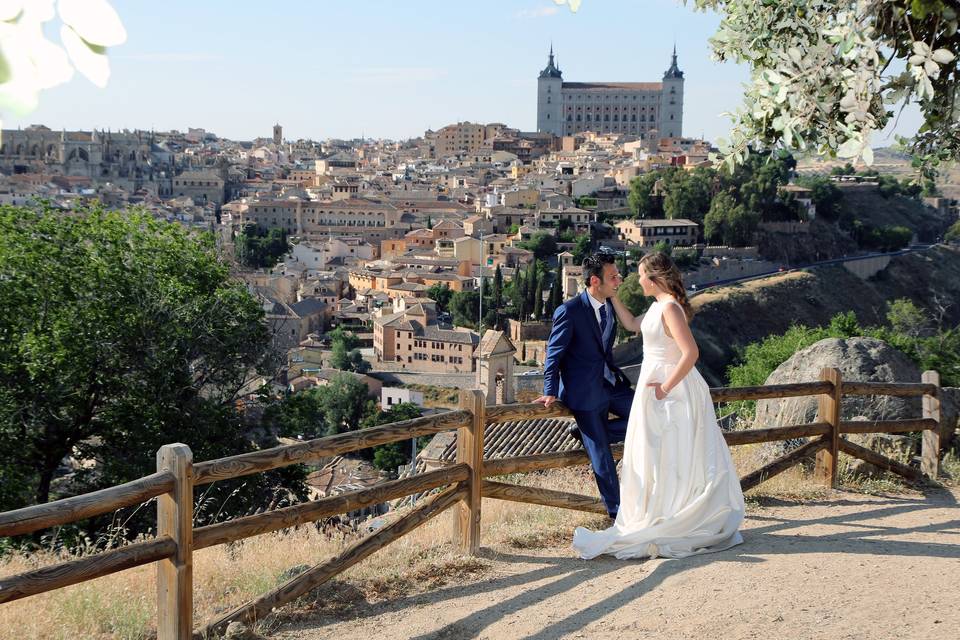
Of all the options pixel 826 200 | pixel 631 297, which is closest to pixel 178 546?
pixel 631 297

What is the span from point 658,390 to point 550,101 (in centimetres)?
13851

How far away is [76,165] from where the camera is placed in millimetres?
110125

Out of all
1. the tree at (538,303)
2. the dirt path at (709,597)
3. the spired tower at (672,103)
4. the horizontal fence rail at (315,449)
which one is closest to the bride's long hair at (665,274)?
the horizontal fence rail at (315,449)

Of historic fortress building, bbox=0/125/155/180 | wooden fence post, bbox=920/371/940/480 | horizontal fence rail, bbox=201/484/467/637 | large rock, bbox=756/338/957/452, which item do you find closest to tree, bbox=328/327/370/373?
large rock, bbox=756/338/957/452

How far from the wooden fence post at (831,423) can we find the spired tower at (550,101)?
135 m

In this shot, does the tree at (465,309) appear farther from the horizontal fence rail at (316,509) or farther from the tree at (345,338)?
the horizontal fence rail at (316,509)

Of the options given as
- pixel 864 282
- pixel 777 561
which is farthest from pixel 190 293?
pixel 864 282

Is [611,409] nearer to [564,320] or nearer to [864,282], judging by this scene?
[564,320]

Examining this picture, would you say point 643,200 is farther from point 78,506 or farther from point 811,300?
point 78,506

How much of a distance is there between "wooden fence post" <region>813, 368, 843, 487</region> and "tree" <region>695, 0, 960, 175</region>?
204cm

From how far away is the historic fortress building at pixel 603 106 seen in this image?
138000 millimetres

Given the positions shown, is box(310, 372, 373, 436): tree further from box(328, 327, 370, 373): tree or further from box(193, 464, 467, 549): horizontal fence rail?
box(193, 464, 467, 549): horizontal fence rail

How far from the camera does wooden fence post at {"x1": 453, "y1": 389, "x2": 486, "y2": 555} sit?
459 centimetres

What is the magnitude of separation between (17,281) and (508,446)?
5796 millimetres
